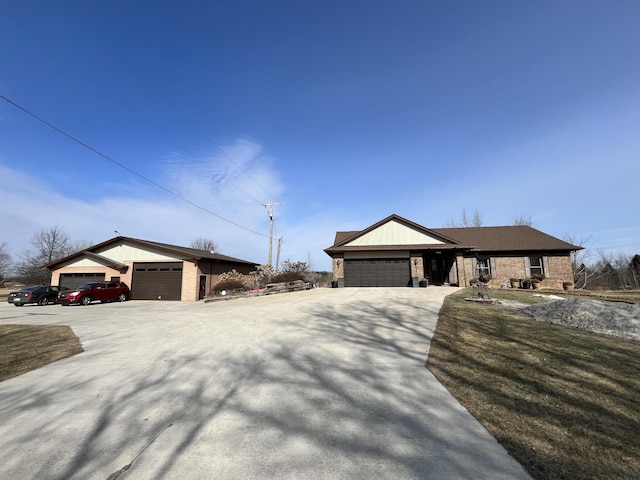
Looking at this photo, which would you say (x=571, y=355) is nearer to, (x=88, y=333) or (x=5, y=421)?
(x=5, y=421)

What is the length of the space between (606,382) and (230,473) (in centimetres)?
530

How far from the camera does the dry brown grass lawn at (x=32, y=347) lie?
6.27 m

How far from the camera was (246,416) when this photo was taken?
Result: 3807mm

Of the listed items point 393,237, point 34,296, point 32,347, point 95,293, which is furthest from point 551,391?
point 34,296

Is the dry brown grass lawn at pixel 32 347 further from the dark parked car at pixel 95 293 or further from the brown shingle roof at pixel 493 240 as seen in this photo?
the brown shingle roof at pixel 493 240

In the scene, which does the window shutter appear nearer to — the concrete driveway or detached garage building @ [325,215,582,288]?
detached garage building @ [325,215,582,288]

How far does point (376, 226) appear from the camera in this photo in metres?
25.4

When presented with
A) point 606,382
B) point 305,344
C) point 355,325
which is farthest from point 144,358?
point 606,382

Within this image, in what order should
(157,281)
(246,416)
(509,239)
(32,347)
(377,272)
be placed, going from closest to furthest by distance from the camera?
(246,416) → (32,347) → (157,281) → (377,272) → (509,239)

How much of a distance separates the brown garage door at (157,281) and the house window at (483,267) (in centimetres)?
2387

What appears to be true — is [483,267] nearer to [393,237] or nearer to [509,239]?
[509,239]

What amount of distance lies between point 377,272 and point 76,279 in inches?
946

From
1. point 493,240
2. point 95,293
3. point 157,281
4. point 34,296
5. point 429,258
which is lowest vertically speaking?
point 34,296

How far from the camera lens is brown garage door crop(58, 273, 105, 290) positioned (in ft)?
79.9
